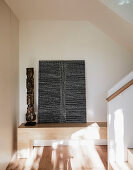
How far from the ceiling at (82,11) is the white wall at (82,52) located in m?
Result: 0.18

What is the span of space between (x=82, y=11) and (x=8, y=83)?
1793 millimetres

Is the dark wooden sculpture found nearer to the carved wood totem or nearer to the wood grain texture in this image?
the carved wood totem

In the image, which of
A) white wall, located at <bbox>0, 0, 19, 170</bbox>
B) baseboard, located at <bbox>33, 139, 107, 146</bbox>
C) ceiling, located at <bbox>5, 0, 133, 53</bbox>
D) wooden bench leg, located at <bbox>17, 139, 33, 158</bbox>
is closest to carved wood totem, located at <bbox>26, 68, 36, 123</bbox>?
white wall, located at <bbox>0, 0, 19, 170</bbox>

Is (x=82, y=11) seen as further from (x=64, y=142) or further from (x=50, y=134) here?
(x=64, y=142)

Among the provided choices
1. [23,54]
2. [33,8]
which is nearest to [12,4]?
[33,8]

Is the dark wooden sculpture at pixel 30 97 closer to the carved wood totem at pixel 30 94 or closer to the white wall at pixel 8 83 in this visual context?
the carved wood totem at pixel 30 94

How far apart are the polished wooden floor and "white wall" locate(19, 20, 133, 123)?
68 cm

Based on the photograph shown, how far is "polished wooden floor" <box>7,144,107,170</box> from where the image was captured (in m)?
3.09

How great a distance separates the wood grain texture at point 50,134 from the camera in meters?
3.44

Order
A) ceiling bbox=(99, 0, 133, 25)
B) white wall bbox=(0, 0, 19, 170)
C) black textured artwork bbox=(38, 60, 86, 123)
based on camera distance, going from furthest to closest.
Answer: black textured artwork bbox=(38, 60, 86, 123), white wall bbox=(0, 0, 19, 170), ceiling bbox=(99, 0, 133, 25)

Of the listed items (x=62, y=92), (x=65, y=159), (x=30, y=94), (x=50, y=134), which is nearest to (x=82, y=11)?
(x=62, y=92)

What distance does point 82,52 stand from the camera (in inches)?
160

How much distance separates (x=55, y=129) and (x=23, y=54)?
1662 millimetres

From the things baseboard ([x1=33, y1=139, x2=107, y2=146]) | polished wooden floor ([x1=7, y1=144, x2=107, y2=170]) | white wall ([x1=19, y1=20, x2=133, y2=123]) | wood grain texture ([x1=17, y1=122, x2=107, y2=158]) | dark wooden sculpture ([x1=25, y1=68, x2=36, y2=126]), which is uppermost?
white wall ([x1=19, y1=20, x2=133, y2=123])
